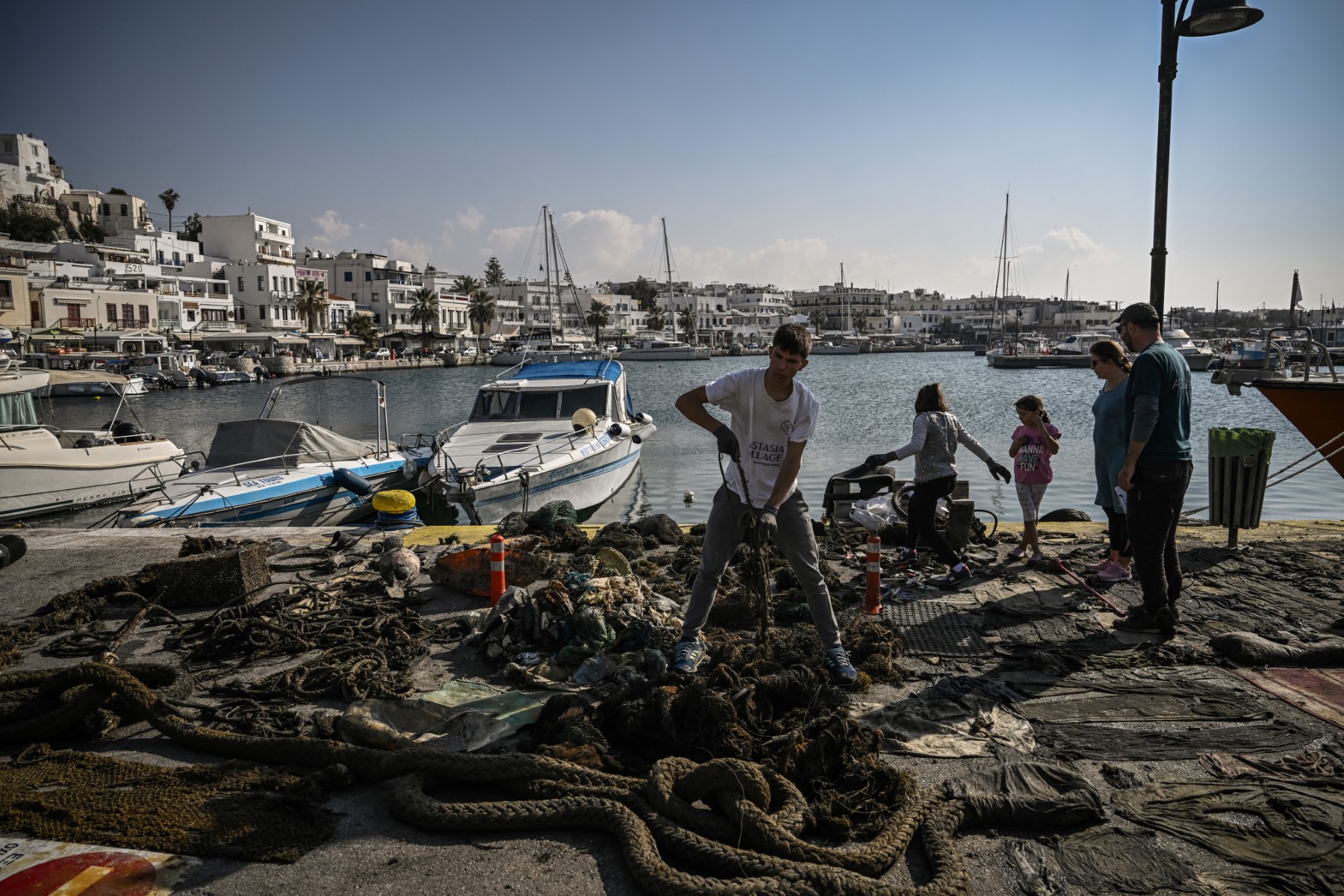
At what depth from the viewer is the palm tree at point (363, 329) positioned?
9212 centimetres

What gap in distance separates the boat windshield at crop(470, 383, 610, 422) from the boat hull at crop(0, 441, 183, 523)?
21.2ft

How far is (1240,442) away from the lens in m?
7.76

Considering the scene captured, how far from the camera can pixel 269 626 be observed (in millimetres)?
6008

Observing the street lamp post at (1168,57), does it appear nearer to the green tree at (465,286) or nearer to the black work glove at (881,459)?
the black work glove at (881,459)

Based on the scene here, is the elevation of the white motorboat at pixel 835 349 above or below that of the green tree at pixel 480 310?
below

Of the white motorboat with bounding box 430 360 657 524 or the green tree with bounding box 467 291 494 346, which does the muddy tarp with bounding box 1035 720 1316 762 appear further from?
the green tree with bounding box 467 291 494 346

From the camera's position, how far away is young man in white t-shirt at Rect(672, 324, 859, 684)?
4766 millimetres

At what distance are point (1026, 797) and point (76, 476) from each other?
19977 millimetres

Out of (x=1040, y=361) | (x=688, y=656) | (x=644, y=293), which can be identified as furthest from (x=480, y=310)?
(x=688, y=656)

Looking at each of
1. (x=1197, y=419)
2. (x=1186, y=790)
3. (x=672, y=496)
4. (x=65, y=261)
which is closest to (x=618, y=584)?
(x=1186, y=790)

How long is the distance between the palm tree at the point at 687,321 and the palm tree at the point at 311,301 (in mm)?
52583

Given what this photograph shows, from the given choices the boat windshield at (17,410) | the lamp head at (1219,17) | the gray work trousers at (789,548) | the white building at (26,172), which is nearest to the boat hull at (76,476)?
the boat windshield at (17,410)

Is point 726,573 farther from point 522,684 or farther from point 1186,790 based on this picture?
point 1186,790

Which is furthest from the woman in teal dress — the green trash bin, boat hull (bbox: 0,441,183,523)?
boat hull (bbox: 0,441,183,523)
